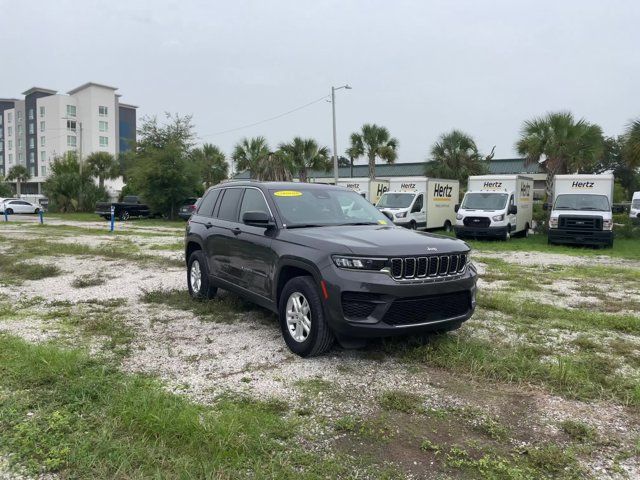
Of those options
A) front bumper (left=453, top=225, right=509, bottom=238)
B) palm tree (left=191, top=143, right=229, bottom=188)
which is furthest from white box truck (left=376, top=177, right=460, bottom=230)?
palm tree (left=191, top=143, right=229, bottom=188)

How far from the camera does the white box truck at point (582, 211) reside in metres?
17.0

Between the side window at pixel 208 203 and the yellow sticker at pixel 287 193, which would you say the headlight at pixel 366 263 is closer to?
the yellow sticker at pixel 287 193

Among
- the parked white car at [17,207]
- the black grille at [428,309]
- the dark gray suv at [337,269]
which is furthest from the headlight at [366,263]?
the parked white car at [17,207]

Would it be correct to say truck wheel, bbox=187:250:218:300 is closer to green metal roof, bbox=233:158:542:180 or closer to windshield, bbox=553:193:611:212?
windshield, bbox=553:193:611:212

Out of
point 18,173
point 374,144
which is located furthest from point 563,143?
point 18,173

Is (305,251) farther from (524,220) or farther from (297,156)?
(297,156)

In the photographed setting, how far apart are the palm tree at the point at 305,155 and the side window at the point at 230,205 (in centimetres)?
3257

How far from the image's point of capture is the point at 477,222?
63.1 ft

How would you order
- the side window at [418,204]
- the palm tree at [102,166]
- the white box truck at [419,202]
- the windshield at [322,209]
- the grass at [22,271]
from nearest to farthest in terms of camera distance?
the windshield at [322,209], the grass at [22,271], the white box truck at [419,202], the side window at [418,204], the palm tree at [102,166]

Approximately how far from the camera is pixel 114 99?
84188 millimetres

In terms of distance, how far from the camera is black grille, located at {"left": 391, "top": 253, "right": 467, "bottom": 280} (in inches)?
187

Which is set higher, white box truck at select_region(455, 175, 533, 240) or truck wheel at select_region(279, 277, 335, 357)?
white box truck at select_region(455, 175, 533, 240)

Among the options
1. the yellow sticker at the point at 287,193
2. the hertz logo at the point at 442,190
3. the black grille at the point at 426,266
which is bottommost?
the black grille at the point at 426,266

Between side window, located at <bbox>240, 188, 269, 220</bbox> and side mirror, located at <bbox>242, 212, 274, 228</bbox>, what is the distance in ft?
0.87
